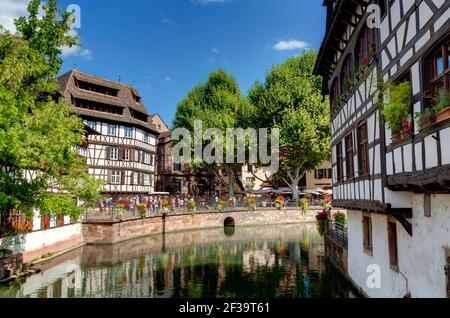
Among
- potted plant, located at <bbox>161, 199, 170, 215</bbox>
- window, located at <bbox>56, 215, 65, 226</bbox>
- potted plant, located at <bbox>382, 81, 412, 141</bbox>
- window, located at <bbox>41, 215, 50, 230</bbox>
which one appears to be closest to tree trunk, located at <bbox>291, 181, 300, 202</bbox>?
Answer: potted plant, located at <bbox>161, 199, 170, 215</bbox>

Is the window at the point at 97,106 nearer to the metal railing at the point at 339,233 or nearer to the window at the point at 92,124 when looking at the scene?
the window at the point at 92,124

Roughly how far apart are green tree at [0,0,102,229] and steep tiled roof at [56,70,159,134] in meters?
20.4

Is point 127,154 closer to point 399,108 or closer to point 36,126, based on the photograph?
point 36,126

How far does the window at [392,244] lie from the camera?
9.89 metres

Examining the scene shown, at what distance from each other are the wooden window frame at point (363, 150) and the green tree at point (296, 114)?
27060 millimetres

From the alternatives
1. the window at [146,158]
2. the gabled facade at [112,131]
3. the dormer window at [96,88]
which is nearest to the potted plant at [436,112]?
the gabled facade at [112,131]

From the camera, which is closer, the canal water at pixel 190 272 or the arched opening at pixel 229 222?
the canal water at pixel 190 272

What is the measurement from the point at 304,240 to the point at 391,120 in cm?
2337

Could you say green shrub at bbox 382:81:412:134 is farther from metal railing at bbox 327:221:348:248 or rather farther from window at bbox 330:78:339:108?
metal railing at bbox 327:221:348:248

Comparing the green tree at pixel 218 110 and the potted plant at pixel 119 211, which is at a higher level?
the green tree at pixel 218 110

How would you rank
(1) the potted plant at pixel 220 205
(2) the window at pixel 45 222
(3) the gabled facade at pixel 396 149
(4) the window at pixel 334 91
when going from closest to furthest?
(3) the gabled facade at pixel 396 149
(4) the window at pixel 334 91
(2) the window at pixel 45 222
(1) the potted plant at pixel 220 205

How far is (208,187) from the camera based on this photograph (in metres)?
57.6
